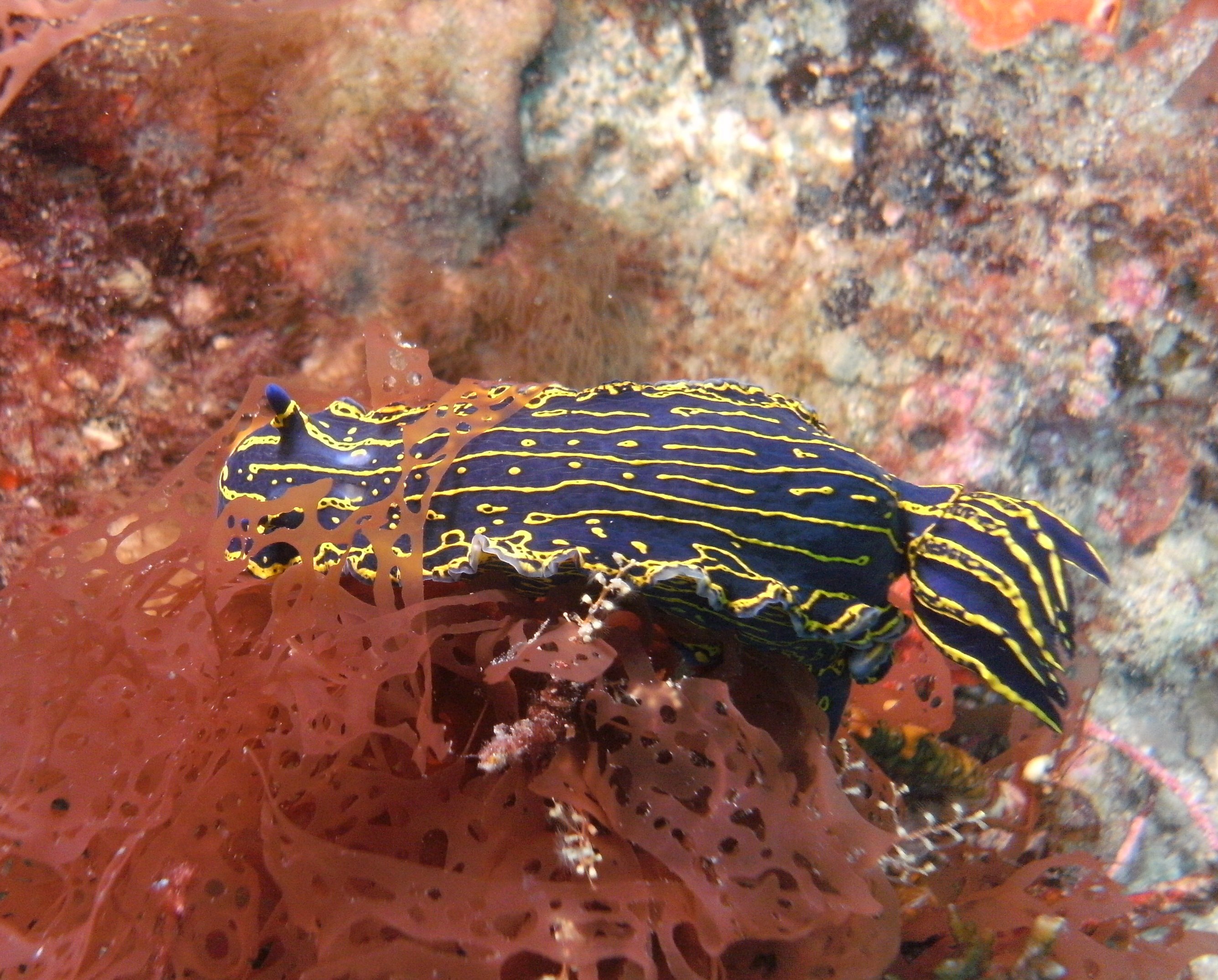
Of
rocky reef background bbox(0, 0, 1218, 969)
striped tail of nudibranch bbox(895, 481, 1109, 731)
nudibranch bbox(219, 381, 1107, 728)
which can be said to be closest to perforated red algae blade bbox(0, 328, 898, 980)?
nudibranch bbox(219, 381, 1107, 728)

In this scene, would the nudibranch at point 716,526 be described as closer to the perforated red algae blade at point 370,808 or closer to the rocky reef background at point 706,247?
the perforated red algae blade at point 370,808

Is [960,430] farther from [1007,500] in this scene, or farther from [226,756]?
[226,756]

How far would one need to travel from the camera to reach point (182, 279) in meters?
3.25

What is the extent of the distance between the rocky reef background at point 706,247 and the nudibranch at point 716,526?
101cm

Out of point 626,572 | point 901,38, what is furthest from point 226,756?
point 901,38

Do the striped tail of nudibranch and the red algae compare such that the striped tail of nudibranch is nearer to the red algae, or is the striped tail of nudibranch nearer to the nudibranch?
the nudibranch

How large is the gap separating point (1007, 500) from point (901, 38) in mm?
2470

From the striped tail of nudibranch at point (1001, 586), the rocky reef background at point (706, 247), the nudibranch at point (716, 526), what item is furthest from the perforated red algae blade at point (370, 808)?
the rocky reef background at point (706, 247)

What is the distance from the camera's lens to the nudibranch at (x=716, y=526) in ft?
7.75

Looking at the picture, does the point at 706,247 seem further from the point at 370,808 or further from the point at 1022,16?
the point at 370,808

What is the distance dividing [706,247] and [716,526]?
202 centimetres

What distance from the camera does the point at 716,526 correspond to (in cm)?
241

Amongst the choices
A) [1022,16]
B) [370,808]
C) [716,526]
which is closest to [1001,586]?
[716,526]

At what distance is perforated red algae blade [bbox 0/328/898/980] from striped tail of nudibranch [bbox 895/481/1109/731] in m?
0.62
